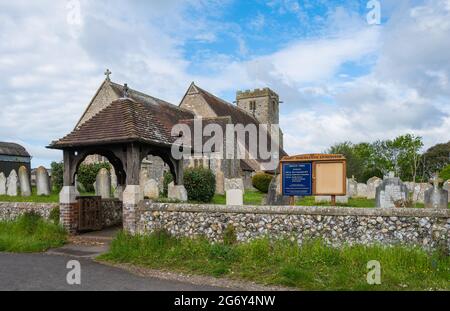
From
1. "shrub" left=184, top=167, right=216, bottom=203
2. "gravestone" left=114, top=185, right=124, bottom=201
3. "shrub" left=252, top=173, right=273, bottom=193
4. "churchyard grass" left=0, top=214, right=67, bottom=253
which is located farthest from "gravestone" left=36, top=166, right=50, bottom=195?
"shrub" left=252, top=173, right=273, bottom=193

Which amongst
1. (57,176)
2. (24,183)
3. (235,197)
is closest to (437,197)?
(235,197)

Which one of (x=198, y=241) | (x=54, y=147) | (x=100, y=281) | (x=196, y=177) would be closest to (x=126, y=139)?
(x=54, y=147)

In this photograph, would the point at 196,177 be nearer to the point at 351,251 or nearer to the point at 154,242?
the point at 154,242

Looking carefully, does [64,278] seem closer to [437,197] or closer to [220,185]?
[437,197]

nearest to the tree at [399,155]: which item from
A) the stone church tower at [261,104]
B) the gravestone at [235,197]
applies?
the stone church tower at [261,104]

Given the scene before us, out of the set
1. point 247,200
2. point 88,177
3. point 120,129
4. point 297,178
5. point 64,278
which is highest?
point 120,129

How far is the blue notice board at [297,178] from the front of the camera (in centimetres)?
1267

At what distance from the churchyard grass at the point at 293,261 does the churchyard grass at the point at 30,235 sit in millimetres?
2489

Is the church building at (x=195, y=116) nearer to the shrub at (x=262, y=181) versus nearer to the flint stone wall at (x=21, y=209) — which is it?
the shrub at (x=262, y=181)

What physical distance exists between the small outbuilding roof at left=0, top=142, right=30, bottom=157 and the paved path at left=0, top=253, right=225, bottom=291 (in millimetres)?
23581

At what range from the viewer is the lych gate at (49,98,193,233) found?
1111 cm

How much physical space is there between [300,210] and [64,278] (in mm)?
5124

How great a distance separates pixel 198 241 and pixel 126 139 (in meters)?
3.50

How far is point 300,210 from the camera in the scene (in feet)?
30.2
